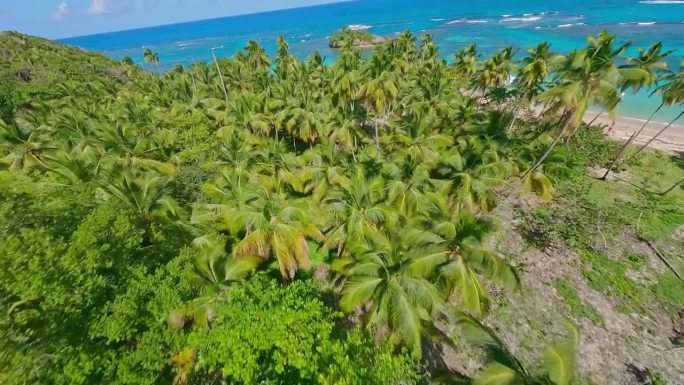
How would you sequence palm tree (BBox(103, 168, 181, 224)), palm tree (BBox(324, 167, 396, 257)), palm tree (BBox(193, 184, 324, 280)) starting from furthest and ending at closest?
palm tree (BBox(324, 167, 396, 257)) → palm tree (BBox(103, 168, 181, 224)) → palm tree (BBox(193, 184, 324, 280))

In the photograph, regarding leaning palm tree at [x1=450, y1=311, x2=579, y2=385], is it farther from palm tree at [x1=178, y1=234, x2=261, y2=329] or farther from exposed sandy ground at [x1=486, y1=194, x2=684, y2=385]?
palm tree at [x1=178, y1=234, x2=261, y2=329]

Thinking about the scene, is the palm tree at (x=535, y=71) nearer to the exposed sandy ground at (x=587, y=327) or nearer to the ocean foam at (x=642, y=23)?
the exposed sandy ground at (x=587, y=327)

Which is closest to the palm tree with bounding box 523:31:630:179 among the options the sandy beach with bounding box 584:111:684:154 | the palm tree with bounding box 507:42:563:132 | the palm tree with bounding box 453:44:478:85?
the palm tree with bounding box 507:42:563:132

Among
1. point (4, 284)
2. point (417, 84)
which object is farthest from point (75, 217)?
point (417, 84)

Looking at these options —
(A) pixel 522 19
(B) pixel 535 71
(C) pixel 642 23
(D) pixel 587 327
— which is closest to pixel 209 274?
(D) pixel 587 327

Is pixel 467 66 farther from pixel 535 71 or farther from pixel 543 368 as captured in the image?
pixel 543 368

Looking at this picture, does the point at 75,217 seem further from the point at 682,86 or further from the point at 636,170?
the point at 636,170

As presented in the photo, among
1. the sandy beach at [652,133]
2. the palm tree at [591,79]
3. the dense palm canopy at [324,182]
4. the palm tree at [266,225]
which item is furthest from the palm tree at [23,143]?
the sandy beach at [652,133]

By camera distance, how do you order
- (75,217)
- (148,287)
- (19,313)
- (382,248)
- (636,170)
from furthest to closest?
(636,170) → (382,248) → (75,217) → (148,287) → (19,313)

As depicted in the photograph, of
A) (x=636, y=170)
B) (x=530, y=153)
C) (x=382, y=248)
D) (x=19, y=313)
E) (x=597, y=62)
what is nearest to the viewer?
(x=19, y=313)
